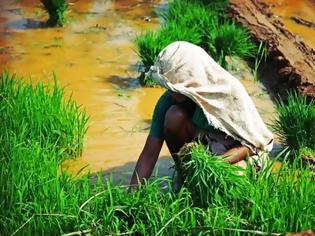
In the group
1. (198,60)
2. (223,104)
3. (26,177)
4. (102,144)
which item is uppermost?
(198,60)

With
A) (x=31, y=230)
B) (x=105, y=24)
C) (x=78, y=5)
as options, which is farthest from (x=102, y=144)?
(x=78, y=5)

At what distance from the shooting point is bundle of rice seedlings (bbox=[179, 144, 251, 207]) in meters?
3.23

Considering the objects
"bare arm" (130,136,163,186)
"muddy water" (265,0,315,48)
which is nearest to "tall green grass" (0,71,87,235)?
"bare arm" (130,136,163,186)

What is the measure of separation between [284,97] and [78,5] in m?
3.69

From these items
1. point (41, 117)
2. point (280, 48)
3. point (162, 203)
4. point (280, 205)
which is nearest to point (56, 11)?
point (280, 48)

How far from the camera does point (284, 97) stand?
561cm

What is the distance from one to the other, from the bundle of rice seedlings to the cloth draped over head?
0.34m

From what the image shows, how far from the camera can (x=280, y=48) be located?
6.12 meters

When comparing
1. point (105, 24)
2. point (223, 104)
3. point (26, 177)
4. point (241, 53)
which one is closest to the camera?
point (26, 177)

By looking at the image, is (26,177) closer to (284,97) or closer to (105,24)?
(284,97)

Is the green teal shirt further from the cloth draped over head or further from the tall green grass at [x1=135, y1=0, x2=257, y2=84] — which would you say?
the tall green grass at [x1=135, y1=0, x2=257, y2=84]

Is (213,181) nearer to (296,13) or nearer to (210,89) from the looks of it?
(210,89)

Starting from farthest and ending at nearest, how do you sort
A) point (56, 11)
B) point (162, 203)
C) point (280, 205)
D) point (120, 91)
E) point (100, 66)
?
point (56, 11)
point (100, 66)
point (120, 91)
point (162, 203)
point (280, 205)

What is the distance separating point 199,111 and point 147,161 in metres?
0.40
